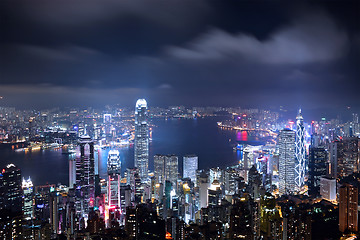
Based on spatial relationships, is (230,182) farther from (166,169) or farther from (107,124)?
(107,124)

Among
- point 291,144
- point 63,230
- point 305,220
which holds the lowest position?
point 63,230

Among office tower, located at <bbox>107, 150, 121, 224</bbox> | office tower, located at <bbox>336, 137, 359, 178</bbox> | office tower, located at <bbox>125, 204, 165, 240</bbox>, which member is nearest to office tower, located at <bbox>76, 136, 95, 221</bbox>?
office tower, located at <bbox>107, 150, 121, 224</bbox>

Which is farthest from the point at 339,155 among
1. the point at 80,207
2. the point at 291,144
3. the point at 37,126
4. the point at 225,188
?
the point at 37,126

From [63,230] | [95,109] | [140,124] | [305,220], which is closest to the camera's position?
[305,220]

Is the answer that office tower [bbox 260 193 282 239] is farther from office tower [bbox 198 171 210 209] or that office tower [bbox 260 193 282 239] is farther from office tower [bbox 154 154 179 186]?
office tower [bbox 154 154 179 186]

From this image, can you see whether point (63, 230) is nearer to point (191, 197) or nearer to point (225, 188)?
point (191, 197)

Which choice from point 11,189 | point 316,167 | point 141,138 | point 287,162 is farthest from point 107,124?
point 316,167
